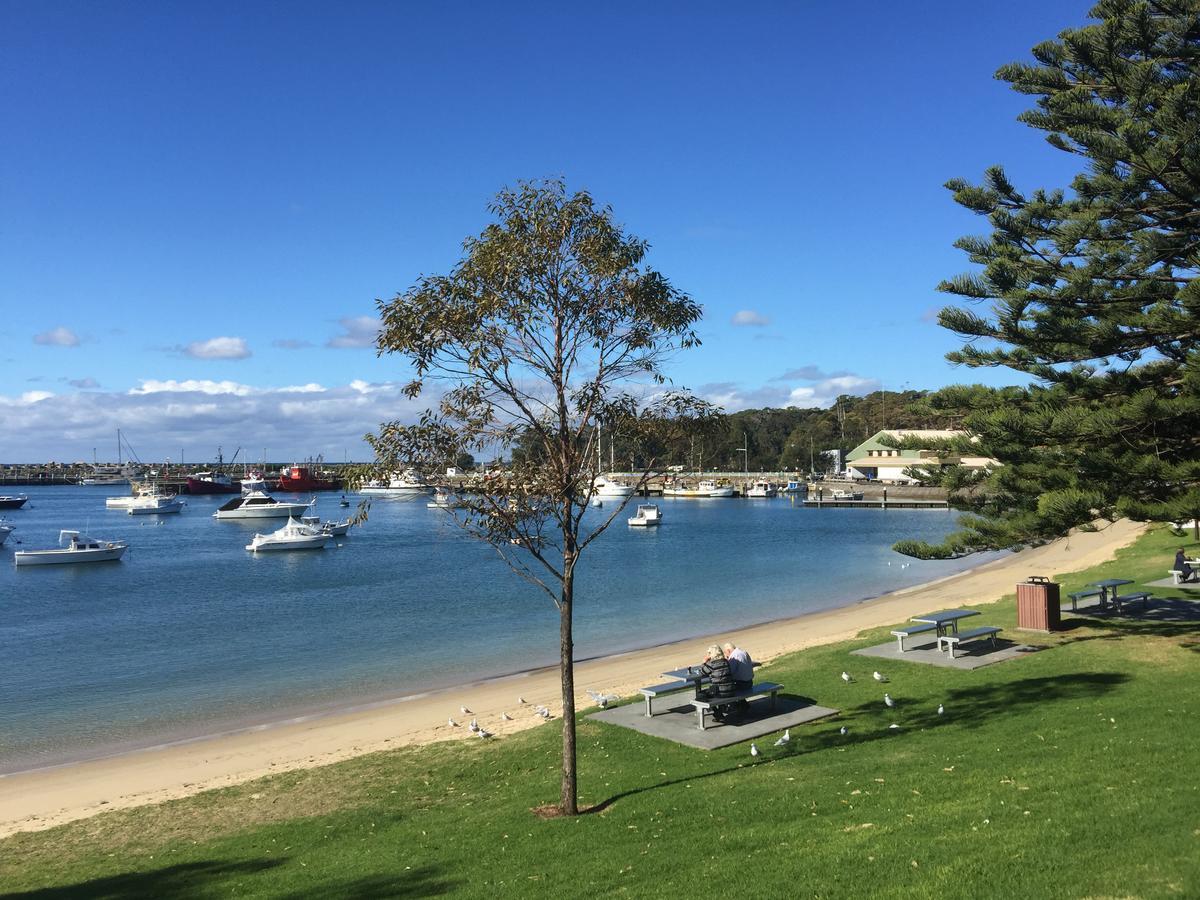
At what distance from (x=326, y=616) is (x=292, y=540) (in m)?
25.1

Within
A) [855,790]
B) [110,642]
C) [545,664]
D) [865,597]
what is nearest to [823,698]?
[855,790]

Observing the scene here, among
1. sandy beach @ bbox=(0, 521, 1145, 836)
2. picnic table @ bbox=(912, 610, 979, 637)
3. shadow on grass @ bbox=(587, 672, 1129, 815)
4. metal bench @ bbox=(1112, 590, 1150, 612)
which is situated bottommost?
sandy beach @ bbox=(0, 521, 1145, 836)

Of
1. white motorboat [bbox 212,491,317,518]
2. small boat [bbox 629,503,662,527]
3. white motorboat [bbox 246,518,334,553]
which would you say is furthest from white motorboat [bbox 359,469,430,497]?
white motorboat [bbox 212,491,317,518]

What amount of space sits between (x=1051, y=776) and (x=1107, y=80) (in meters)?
8.62

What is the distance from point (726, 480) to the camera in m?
120

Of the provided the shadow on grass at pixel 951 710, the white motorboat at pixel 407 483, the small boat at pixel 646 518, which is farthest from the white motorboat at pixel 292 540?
the shadow on grass at pixel 951 710

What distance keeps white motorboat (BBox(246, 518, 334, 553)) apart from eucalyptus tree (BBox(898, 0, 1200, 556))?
48063 millimetres

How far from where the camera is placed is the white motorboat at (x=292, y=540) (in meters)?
53.6

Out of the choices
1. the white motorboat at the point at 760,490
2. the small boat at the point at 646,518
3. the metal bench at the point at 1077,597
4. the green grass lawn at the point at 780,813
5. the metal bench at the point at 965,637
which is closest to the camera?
the green grass lawn at the point at 780,813

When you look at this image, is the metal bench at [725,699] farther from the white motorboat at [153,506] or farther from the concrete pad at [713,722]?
the white motorboat at [153,506]

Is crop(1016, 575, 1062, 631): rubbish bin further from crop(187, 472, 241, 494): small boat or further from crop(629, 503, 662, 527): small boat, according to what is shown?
crop(187, 472, 241, 494): small boat

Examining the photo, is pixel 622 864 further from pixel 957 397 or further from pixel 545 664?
pixel 545 664

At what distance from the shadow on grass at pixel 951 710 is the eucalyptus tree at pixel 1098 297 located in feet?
6.15

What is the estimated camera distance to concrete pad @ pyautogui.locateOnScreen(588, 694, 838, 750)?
10.5 meters
